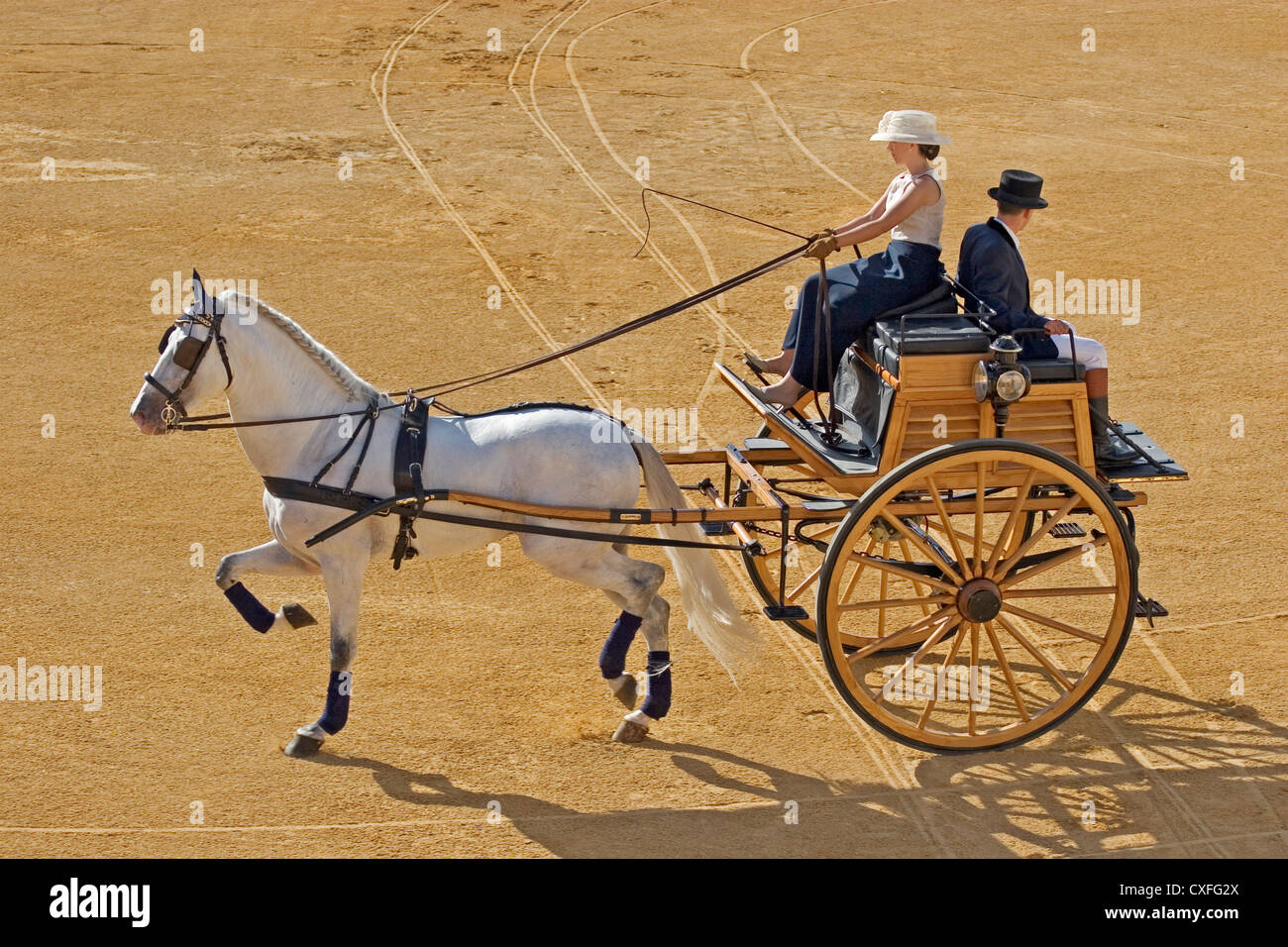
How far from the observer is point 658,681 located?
8.01 m

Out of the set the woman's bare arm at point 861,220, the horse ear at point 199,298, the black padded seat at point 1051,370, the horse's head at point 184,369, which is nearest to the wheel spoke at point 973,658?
the black padded seat at point 1051,370

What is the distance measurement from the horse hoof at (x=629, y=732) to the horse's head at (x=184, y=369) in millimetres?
2646

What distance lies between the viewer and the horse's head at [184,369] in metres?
7.25

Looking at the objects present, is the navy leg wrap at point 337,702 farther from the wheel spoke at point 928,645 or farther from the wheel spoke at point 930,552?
the wheel spoke at point 930,552

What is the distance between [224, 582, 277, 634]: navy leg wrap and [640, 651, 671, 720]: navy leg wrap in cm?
194

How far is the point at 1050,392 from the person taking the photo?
7.50 m

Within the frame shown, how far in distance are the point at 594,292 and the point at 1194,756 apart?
775 cm

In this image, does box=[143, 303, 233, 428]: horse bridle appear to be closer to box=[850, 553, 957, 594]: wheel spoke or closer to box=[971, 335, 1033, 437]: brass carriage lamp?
box=[850, 553, 957, 594]: wheel spoke

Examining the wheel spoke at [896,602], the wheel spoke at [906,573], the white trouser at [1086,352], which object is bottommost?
the wheel spoke at [896,602]

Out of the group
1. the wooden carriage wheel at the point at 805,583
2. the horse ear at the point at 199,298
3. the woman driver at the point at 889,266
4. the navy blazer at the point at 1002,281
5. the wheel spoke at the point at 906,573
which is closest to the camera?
the horse ear at the point at 199,298

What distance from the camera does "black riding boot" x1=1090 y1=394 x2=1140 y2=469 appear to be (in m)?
7.80

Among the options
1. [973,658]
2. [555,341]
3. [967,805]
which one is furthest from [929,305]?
[555,341]

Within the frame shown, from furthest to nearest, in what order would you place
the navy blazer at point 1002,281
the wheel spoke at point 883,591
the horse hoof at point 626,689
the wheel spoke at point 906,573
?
the wheel spoke at point 883,591 → the horse hoof at point 626,689 → the navy blazer at point 1002,281 → the wheel spoke at point 906,573

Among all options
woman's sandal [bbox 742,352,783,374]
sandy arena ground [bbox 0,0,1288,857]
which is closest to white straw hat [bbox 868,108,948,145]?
woman's sandal [bbox 742,352,783,374]
